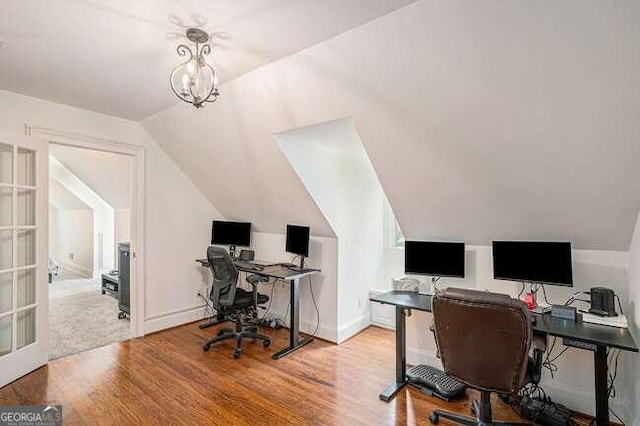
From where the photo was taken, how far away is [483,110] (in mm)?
1995

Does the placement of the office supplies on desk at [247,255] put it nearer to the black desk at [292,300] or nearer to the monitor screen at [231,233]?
the monitor screen at [231,233]

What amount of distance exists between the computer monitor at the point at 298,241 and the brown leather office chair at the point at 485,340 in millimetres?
1893

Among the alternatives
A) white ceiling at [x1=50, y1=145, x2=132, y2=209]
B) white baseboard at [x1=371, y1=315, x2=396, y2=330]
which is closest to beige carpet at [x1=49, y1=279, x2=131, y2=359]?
white ceiling at [x1=50, y1=145, x2=132, y2=209]

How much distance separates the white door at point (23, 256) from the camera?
280cm

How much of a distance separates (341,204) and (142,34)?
243cm

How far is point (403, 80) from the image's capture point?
2.05 meters

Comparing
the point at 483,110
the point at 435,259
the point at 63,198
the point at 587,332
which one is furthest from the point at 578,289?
the point at 63,198

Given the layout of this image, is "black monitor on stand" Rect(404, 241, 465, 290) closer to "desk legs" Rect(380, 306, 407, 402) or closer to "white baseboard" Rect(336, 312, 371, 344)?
"desk legs" Rect(380, 306, 407, 402)

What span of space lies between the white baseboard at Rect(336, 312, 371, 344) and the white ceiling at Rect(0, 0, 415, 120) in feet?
9.18

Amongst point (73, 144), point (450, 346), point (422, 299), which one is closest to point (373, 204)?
point (422, 299)

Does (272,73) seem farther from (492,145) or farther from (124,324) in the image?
(124,324)

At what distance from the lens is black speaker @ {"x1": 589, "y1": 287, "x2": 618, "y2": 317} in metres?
2.21

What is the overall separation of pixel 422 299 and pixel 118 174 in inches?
189

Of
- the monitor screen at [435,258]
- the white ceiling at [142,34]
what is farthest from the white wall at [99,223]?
the monitor screen at [435,258]
